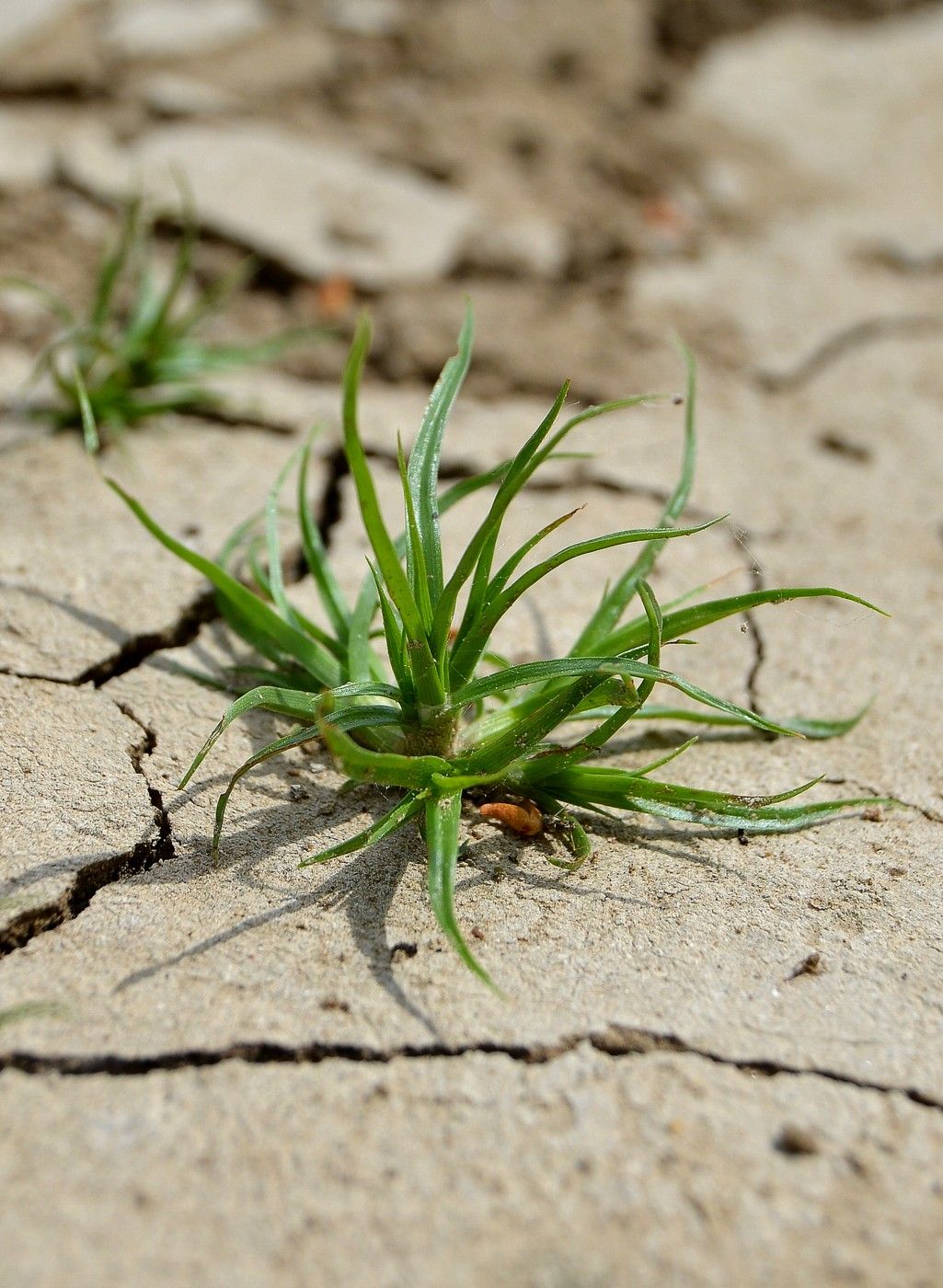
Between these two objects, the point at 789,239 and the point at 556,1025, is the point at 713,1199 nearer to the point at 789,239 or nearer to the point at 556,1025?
the point at 556,1025

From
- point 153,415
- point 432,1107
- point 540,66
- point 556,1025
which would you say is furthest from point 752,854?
point 540,66

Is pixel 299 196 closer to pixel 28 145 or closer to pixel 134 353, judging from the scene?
pixel 28 145

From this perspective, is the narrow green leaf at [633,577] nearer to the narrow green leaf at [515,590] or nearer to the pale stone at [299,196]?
the narrow green leaf at [515,590]

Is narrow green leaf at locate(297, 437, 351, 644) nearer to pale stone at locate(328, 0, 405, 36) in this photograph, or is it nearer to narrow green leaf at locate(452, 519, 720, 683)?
narrow green leaf at locate(452, 519, 720, 683)

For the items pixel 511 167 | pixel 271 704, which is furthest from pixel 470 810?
pixel 511 167

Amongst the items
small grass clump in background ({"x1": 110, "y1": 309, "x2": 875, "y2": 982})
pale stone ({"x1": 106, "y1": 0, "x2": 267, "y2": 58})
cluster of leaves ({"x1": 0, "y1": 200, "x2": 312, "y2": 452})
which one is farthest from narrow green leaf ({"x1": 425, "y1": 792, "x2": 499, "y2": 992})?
pale stone ({"x1": 106, "y1": 0, "x2": 267, "y2": 58})
